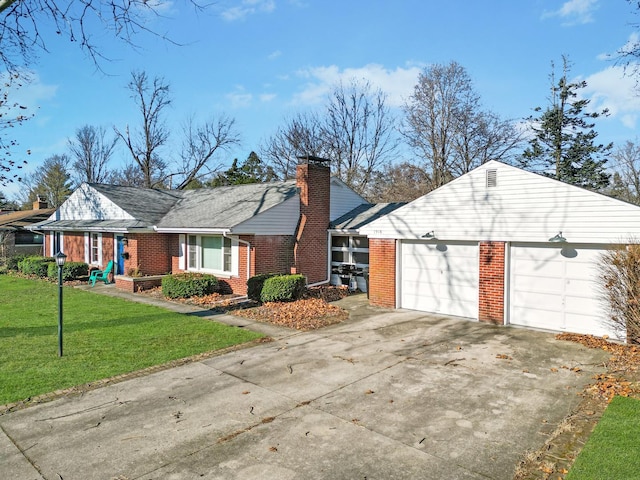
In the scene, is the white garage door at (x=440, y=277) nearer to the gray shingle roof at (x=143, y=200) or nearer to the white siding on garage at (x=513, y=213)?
the white siding on garage at (x=513, y=213)

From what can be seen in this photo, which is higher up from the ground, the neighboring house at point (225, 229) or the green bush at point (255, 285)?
the neighboring house at point (225, 229)

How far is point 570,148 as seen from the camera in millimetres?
30938

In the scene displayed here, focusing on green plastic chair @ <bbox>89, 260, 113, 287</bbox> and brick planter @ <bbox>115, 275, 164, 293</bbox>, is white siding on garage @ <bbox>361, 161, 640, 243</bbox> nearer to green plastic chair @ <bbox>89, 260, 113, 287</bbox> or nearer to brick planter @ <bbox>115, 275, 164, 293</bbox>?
brick planter @ <bbox>115, 275, 164, 293</bbox>

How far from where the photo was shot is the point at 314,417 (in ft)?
18.7

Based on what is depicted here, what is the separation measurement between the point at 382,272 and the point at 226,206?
8.08 metres

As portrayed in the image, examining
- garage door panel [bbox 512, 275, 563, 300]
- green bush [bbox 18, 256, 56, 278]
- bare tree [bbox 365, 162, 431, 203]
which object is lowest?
green bush [bbox 18, 256, 56, 278]

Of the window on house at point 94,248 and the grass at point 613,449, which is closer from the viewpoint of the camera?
the grass at point 613,449

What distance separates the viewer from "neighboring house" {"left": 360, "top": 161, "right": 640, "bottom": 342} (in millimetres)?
9648

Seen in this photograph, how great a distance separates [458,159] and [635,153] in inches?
744

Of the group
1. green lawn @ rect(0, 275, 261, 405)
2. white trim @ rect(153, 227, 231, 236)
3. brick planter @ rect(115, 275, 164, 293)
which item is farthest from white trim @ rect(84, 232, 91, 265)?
green lawn @ rect(0, 275, 261, 405)

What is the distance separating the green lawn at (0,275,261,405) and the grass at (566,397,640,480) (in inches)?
265

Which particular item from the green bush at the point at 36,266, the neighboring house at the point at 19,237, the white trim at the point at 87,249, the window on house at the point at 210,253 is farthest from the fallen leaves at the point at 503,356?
the neighboring house at the point at 19,237

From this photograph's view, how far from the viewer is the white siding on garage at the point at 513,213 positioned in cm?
932

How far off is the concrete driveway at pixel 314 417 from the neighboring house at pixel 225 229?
23.1 ft
